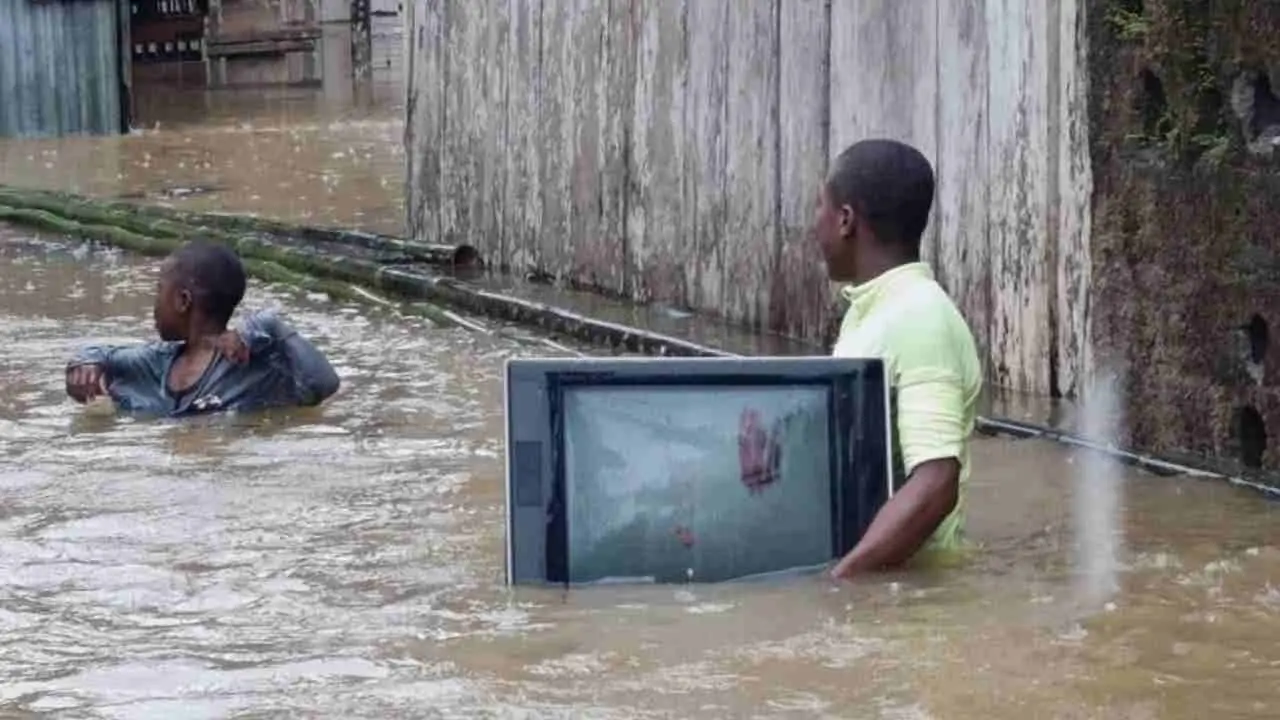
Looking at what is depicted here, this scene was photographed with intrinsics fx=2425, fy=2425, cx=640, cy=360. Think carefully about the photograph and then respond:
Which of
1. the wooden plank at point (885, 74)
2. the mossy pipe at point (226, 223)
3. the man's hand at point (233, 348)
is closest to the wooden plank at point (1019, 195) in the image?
the wooden plank at point (885, 74)

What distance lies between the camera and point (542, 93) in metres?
11.0

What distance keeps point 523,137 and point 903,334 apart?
6.23 m

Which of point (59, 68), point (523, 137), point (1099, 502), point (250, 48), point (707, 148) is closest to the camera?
point (1099, 502)

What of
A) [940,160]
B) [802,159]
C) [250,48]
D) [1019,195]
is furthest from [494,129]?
[250,48]

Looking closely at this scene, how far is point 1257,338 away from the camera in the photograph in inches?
255

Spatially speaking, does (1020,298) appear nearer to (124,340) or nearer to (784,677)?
(784,677)

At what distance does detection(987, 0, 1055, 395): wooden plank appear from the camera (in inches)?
303

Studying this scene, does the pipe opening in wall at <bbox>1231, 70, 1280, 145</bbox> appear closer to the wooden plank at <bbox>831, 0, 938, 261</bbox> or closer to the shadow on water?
the shadow on water

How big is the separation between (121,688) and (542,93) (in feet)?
21.3

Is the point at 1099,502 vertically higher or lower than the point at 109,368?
lower

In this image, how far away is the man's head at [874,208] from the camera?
17.3 feet

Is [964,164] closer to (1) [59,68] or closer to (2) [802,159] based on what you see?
(2) [802,159]

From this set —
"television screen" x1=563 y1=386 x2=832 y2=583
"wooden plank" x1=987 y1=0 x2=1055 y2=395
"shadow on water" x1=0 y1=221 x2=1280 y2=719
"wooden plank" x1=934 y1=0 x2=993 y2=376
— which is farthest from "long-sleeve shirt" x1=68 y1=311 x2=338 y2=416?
"television screen" x1=563 y1=386 x2=832 y2=583

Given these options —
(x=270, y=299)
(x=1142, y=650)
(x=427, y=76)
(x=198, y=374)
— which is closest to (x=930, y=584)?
(x=1142, y=650)
